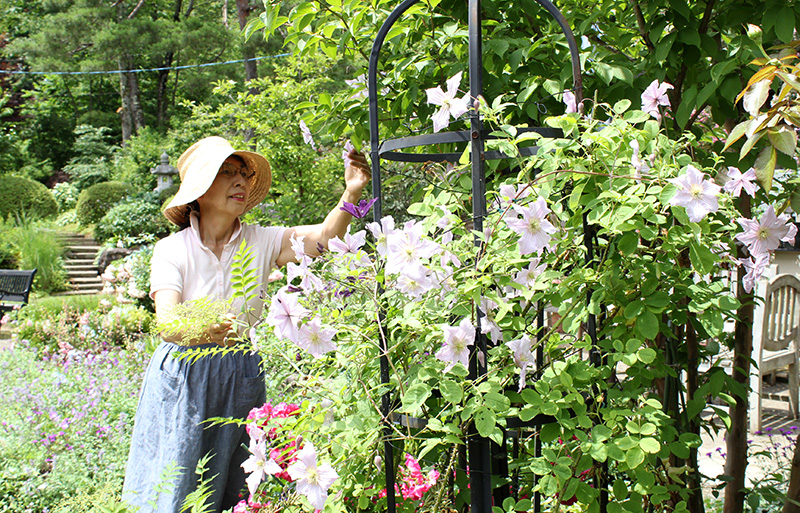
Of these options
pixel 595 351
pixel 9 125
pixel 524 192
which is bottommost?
pixel 595 351

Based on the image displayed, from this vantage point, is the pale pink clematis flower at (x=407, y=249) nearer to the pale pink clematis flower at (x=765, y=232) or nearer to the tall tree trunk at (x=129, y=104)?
the pale pink clematis flower at (x=765, y=232)

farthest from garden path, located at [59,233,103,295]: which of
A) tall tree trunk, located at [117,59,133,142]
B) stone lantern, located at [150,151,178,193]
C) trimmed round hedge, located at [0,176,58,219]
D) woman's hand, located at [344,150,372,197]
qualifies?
woman's hand, located at [344,150,372,197]

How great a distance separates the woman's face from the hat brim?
58 millimetres

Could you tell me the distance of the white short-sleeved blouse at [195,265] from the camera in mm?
1892

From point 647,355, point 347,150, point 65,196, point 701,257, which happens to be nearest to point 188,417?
point 347,150

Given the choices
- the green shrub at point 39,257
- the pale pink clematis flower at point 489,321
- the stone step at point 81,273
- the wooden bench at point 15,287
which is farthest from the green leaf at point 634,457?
the stone step at point 81,273

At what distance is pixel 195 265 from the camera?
1972 millimetres

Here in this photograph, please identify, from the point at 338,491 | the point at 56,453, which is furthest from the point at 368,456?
the point at 56,453

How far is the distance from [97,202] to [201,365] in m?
14.3

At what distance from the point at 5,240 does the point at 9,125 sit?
32.1 feet

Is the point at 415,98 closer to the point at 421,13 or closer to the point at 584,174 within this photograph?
the point at 421,13

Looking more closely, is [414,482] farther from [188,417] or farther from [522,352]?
[188,417]

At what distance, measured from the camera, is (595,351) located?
1056 mm

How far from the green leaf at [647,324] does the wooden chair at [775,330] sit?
260cm
